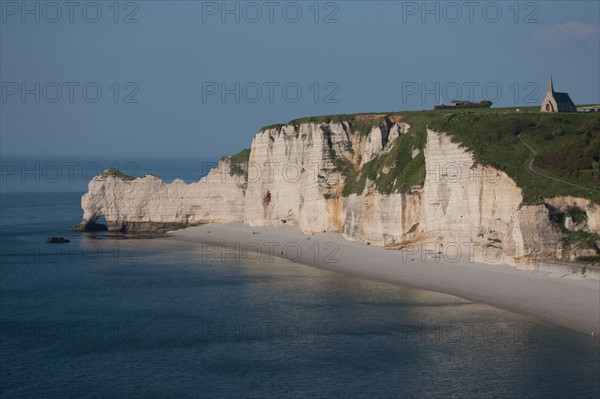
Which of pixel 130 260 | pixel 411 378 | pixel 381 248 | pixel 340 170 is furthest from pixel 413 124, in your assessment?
pixel 411 378

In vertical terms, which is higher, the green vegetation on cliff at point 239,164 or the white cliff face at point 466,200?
the green vegetation on cliff at point 239,164

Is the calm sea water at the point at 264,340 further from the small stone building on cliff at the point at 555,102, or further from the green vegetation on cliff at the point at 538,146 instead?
the small stone building on cliff at the point at 555,102

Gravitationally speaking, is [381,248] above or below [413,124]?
below

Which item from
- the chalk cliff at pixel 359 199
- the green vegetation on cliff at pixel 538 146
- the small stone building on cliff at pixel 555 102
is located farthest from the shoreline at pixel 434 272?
the small stone building on cliff at pixel 555 102

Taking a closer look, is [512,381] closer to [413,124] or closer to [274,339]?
[274,339]

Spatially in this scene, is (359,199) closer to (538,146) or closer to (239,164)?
(538,146)

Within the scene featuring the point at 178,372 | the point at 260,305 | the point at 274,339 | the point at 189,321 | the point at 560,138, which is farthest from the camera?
the point at 560,138

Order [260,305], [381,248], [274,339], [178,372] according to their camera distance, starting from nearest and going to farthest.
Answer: [178,372] < [274,339] < [260,305] < [381,248]
